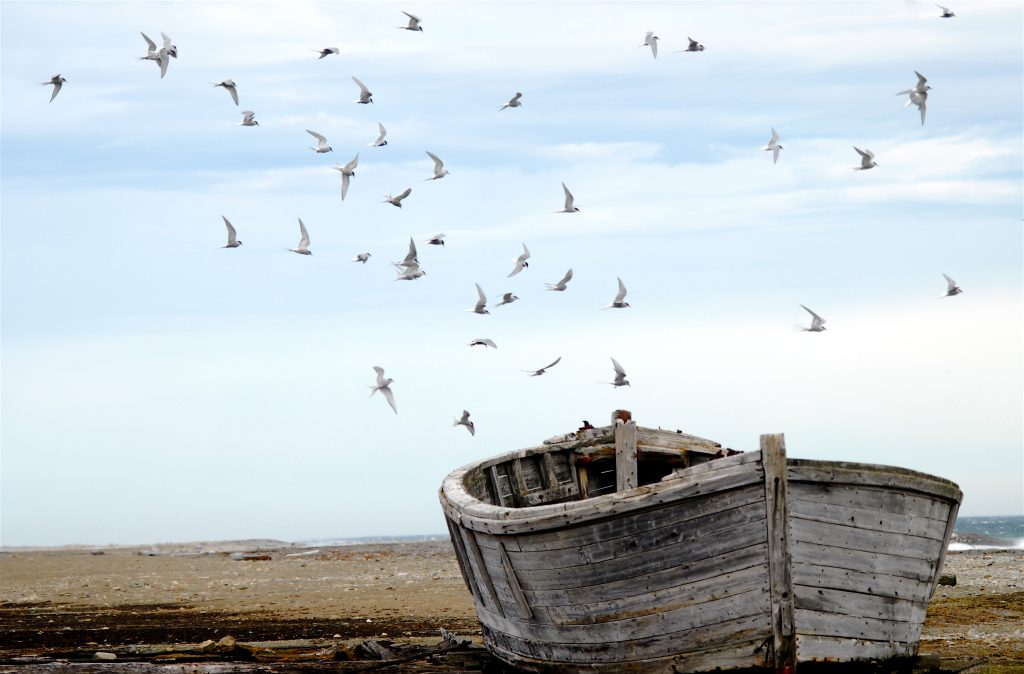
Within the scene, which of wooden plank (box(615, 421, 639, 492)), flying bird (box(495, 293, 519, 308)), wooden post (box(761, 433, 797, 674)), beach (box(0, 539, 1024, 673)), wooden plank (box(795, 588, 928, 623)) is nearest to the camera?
wooden post (box(761, 433, 797, 674))

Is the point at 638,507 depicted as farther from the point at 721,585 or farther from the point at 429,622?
the point at 429,622

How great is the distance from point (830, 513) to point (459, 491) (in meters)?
4.98

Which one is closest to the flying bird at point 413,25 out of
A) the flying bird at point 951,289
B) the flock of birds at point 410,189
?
the flock of birds at point 410,189

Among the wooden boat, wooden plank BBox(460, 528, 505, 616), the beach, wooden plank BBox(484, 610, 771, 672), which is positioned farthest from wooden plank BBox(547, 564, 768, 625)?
the beach

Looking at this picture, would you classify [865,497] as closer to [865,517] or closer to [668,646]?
[865,517]

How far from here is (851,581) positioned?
1083 centimetres

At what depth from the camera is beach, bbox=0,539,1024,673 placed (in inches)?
586

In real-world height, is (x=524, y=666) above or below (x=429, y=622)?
above

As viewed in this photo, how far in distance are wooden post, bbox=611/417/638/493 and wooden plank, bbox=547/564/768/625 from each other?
20.6 feet

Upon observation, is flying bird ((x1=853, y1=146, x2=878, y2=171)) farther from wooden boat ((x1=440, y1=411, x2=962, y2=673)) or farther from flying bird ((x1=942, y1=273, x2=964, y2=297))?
wooden boat ((x1=440, y1=411, x2=962, y2=673))

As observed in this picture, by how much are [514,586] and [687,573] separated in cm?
218

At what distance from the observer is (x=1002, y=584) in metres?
20.6

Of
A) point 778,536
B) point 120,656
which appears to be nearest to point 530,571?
point 778,536

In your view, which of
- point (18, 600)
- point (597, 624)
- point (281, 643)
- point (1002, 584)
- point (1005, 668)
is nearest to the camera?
point (597, 624)
